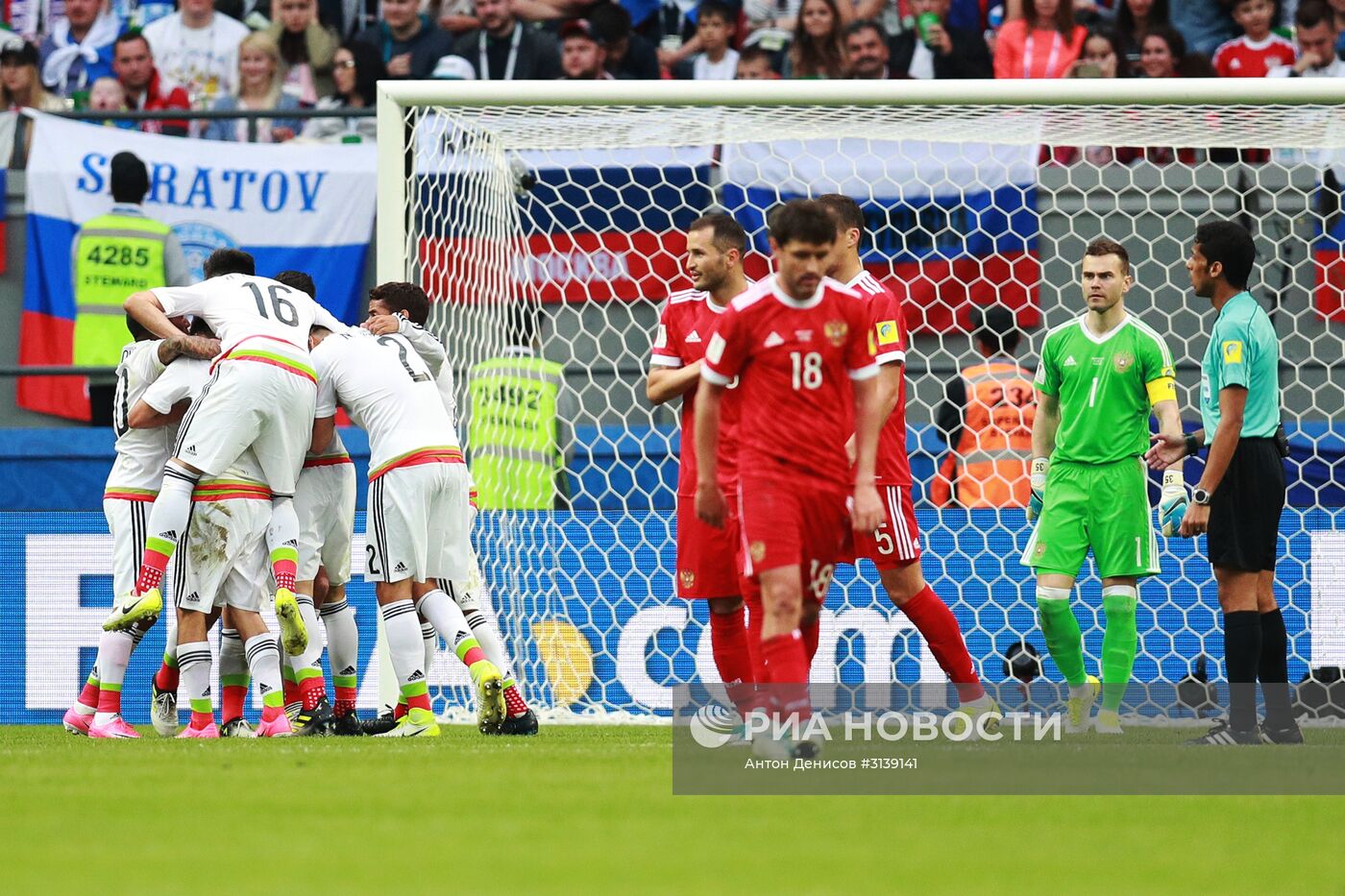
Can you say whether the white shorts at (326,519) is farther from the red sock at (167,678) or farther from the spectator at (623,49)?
the spectator at (623,49)

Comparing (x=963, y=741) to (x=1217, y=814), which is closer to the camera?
(x=1217, y=814)

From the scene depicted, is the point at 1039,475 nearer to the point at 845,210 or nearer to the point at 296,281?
the point at 845,210

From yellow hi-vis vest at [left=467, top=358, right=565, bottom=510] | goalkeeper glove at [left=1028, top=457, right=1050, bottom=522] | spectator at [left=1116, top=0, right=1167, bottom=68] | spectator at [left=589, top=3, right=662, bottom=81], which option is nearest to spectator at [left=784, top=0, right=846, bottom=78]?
spectator at [left=589, top=3, right=662, bottom=81]

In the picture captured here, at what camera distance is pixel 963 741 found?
6641mm

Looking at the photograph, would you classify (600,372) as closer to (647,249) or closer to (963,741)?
(647,249)

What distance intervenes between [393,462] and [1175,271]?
17.7 feet

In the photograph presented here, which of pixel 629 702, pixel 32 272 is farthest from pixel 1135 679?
pixel 32 272

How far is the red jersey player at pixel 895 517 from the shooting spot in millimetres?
6840

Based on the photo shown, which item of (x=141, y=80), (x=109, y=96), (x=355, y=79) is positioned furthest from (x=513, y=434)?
(x=109, y=96)

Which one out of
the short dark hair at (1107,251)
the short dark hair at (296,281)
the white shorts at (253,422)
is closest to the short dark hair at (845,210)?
the short dark hair at (1107,251)

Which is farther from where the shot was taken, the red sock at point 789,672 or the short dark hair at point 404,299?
the short dark hair at point 404,299

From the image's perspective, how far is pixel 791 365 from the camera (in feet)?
18.5

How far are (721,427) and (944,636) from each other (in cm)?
122

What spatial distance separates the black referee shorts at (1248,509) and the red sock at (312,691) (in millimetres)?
3750
